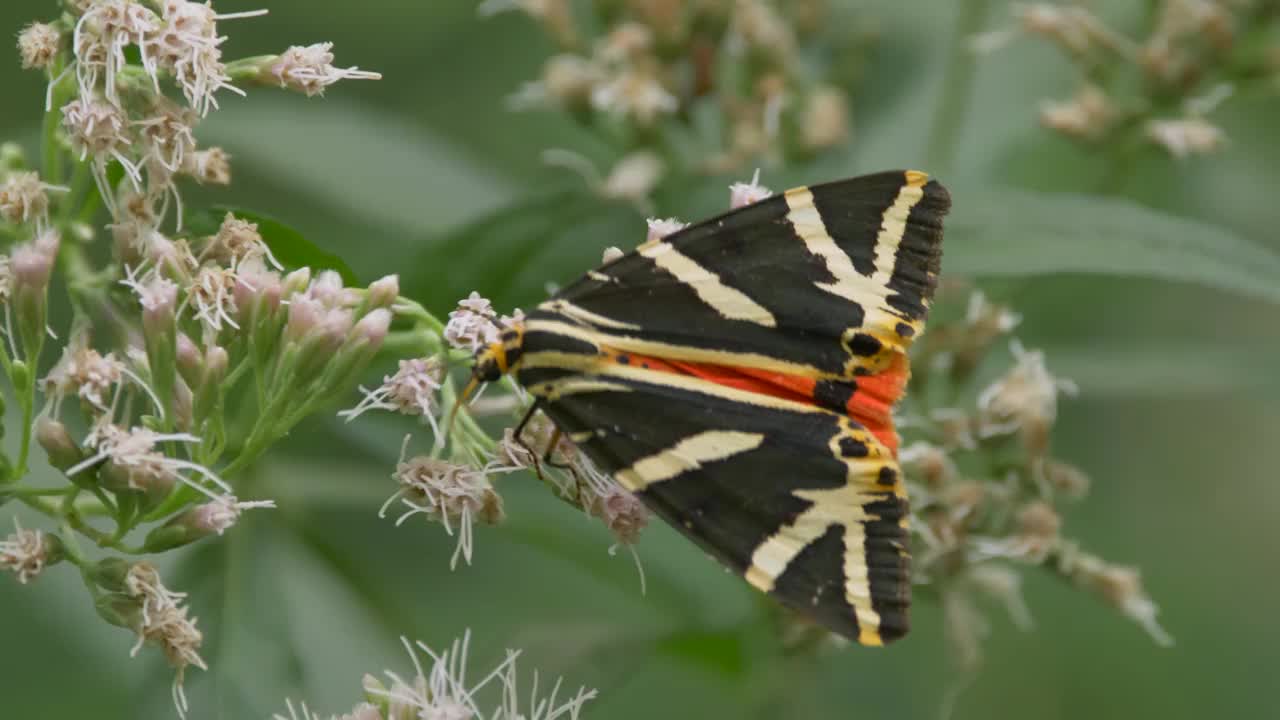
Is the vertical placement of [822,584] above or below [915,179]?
below

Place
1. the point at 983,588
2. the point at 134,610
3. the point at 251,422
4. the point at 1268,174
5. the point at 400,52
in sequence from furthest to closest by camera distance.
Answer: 1. the point at 400,52
2. the point at 1268,174
3. the point at 983,588
4. the point at 251,422
5. the point at 134,610

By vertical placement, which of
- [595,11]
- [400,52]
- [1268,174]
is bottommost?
[400,52]

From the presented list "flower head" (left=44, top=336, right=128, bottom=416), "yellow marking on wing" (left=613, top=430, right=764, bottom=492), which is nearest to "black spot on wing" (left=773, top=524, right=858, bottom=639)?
"yellow marking on wing" (left=613, top=430, right=764, bottom=492)

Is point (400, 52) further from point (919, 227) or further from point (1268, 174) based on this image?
point (919, 227)

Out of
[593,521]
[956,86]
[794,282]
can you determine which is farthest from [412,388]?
[956,86]

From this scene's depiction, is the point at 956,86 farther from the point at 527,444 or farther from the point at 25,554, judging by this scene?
the point at 25,554

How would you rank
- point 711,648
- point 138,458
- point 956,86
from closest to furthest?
point 138,458
point 711,648
point 956,86

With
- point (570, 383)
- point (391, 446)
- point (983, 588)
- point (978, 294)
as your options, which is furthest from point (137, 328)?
point (983, 588)
